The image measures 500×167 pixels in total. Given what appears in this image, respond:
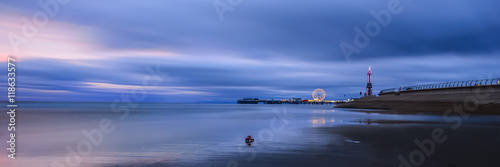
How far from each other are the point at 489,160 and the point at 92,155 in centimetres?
1644

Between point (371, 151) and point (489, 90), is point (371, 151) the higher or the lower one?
the lower one

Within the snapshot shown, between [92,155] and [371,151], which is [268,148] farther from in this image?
[92,155]

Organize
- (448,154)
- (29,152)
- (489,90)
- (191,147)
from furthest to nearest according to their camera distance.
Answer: (489,90) < (191,147) < (29,152) < (448,154)

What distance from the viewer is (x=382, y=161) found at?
41.2 ft

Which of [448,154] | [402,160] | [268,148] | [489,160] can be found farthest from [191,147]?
[489,160]

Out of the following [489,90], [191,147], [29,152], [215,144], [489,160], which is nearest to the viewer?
[489,160]

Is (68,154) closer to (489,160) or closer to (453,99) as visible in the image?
(489,160)

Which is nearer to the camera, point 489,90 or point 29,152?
point 29,152

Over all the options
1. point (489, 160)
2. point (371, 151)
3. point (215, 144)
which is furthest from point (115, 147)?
point (489, 160)

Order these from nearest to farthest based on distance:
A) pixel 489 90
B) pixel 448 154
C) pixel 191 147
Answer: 1. pixel 448 154
2. pixel 191 147
3. pixel 489 90

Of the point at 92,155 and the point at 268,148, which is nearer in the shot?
the point at 92,155

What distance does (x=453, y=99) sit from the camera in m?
68.1

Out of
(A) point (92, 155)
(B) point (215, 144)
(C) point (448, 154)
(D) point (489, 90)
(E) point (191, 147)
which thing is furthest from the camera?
(D) point (489, 90)

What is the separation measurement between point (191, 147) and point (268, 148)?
411 centimetres
